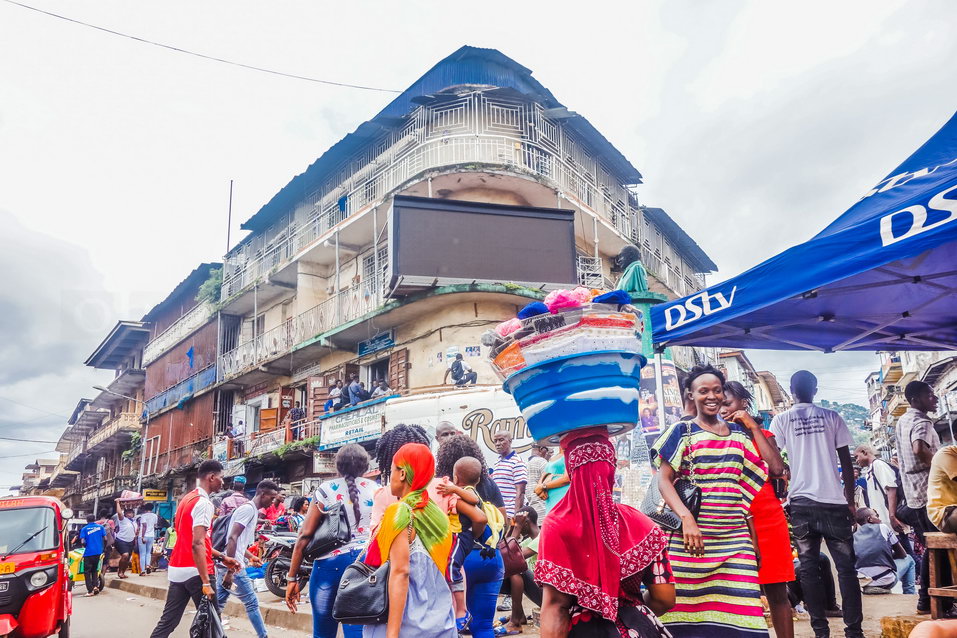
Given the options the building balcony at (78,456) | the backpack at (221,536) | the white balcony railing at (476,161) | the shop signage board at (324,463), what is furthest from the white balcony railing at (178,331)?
the backpack at (221,536)

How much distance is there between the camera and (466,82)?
19734 mm

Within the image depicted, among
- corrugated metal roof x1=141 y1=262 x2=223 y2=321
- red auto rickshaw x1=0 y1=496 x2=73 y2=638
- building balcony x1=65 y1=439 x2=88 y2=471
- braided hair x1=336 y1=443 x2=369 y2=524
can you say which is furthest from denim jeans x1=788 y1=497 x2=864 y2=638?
building balcony x1=65 y1=439 x2=88 y2=471

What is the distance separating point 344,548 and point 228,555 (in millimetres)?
2549

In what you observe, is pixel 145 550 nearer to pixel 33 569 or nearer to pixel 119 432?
pixel 33 569

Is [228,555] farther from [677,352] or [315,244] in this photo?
[677,352]

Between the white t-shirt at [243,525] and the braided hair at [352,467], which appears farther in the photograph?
the white t-shirt at [243,525]

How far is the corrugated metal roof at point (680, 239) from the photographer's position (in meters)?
25.7

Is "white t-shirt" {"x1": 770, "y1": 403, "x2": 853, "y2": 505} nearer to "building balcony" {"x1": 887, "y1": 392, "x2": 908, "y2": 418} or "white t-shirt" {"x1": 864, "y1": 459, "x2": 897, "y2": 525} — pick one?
"white t-shirt" {"x1": 864, "y1": 459, "x2": 897, "y2": 525}

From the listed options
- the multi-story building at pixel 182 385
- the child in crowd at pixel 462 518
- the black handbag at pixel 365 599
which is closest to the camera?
the black handbag at pixel 365 599

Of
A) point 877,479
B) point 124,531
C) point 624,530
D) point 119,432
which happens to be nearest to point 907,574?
point 877,479

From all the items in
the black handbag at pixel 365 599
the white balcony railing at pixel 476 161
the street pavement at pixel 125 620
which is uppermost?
the white balcony railing at pixel 476 161

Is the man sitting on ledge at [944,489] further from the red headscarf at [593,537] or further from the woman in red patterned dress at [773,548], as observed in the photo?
the red headscarf at [593,537]

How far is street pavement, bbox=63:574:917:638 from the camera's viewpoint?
555 centimetres

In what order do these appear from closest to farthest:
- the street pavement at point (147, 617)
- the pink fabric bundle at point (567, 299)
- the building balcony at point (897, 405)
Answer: the pink fabric bundle at point (567, 299), the street pavement at point (147, 617), the building balcony at point (897, 405)
